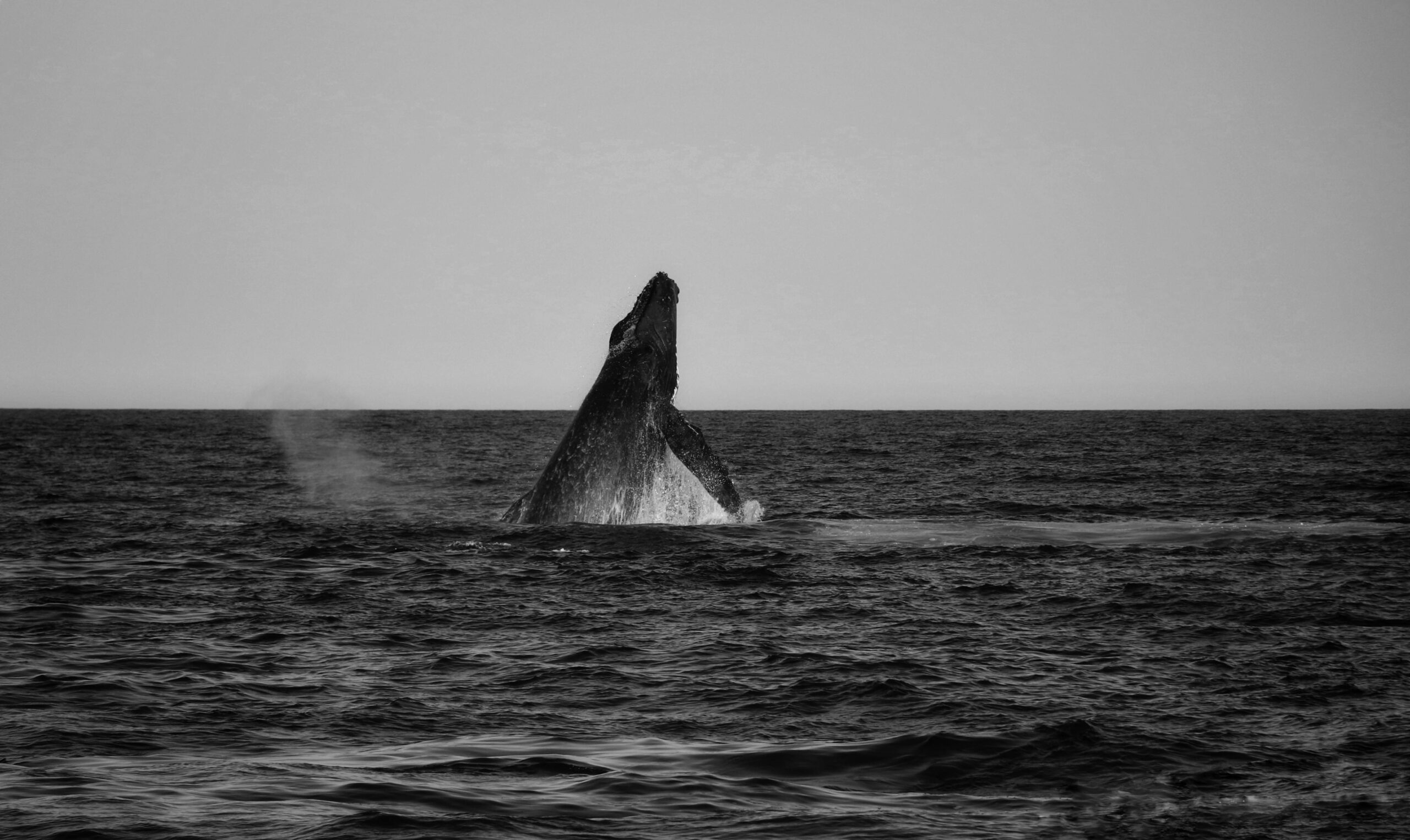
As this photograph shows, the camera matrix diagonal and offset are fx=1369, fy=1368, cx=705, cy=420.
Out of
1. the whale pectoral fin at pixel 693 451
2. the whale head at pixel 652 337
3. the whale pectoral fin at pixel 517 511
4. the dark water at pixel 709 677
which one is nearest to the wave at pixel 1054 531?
the dark water at pixel 709 677

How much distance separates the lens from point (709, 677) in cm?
1273

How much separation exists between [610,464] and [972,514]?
959cm

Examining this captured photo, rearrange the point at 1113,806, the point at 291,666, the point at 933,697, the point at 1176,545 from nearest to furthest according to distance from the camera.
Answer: the point at 1113,806 < the point at 933,697 < the point at 291,666 < the point at 1176,545

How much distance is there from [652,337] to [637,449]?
6.44ft

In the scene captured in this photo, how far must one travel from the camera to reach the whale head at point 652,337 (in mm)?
23062

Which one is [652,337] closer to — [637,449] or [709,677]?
[637,449]

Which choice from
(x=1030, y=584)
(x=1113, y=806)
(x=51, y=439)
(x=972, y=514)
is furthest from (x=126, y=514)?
(x=51, y=439)

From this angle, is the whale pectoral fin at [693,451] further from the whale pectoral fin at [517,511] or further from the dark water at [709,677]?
the whale pectoral fin at [517,511]

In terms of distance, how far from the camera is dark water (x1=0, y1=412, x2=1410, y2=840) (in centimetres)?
885

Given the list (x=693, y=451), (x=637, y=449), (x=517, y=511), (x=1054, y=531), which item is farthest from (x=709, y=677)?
(x=1054, y=531)

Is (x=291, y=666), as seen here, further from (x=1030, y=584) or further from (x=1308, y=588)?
(x=1308, y=588)

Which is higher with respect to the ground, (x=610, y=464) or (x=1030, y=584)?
(x=610, y=464)

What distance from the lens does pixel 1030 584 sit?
60.3 ft

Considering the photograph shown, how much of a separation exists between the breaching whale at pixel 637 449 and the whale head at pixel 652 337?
0.04 ft
